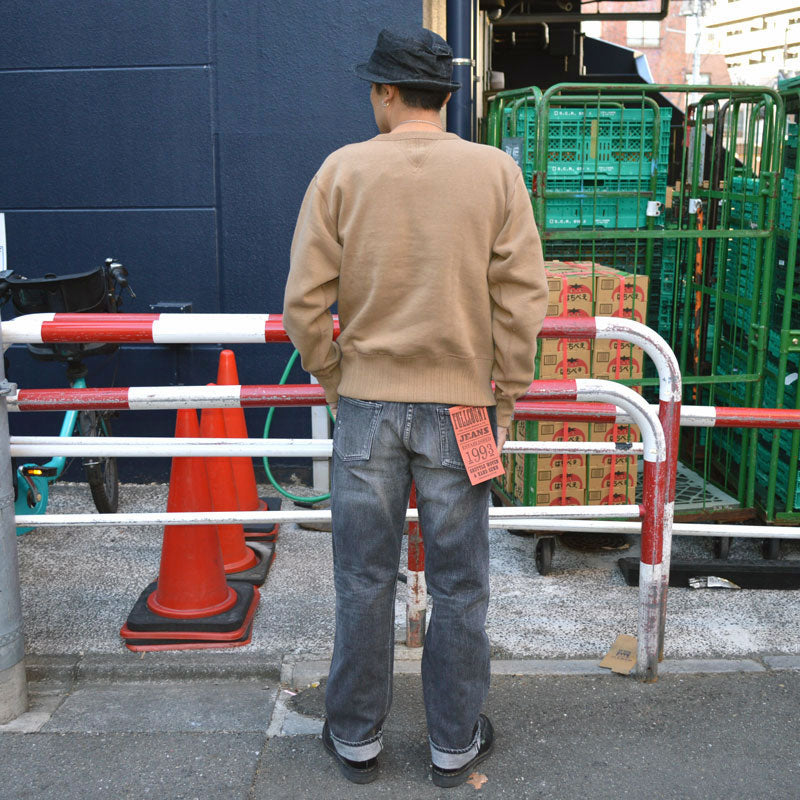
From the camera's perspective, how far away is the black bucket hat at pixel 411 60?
243 cm

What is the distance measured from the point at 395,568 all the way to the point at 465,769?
67 centimetres

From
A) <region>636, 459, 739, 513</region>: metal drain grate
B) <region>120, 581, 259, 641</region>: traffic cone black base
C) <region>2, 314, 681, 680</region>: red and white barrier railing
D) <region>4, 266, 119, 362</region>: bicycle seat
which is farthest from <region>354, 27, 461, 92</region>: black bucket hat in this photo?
<region>636, 459, 739, 513</region>: metal drain grate

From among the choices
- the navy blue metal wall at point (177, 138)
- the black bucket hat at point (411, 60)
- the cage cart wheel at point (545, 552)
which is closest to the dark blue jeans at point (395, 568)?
the black bucket hat at point (411, 60)

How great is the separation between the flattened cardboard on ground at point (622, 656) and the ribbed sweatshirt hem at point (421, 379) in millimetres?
1457

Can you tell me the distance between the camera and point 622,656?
3609 millimetres

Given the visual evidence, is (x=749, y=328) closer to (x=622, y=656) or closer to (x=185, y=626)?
(x=622, y=656)

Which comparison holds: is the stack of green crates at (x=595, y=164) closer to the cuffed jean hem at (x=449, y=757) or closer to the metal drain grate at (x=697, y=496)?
the metal drain grate at (x=697, y=496)

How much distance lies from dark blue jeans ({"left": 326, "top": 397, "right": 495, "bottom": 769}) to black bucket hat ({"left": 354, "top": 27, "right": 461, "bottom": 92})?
2.73ft

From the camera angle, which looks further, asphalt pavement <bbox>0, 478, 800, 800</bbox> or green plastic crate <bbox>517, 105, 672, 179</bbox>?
green plastic crate <bbox>517, 105, 672, 179</bbox>

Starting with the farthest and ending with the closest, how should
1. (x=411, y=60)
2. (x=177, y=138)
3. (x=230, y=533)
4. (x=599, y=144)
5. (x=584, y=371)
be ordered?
1. (x=177, y=138)
2. (x=599, y=144)
3. (x=584, y=371)
4. (x=230, y=533)
5. (x=411, y=60)

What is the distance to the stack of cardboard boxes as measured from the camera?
4531mm

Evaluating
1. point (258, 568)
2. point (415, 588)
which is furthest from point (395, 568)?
point (258, 568)

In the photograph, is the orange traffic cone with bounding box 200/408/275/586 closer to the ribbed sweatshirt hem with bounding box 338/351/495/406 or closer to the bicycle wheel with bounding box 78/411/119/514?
the bicycle wheel with bounding box 78/411/119/514

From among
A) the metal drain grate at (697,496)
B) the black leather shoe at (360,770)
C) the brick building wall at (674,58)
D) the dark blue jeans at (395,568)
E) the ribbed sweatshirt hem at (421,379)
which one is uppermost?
the brick building wall at (674,58)
